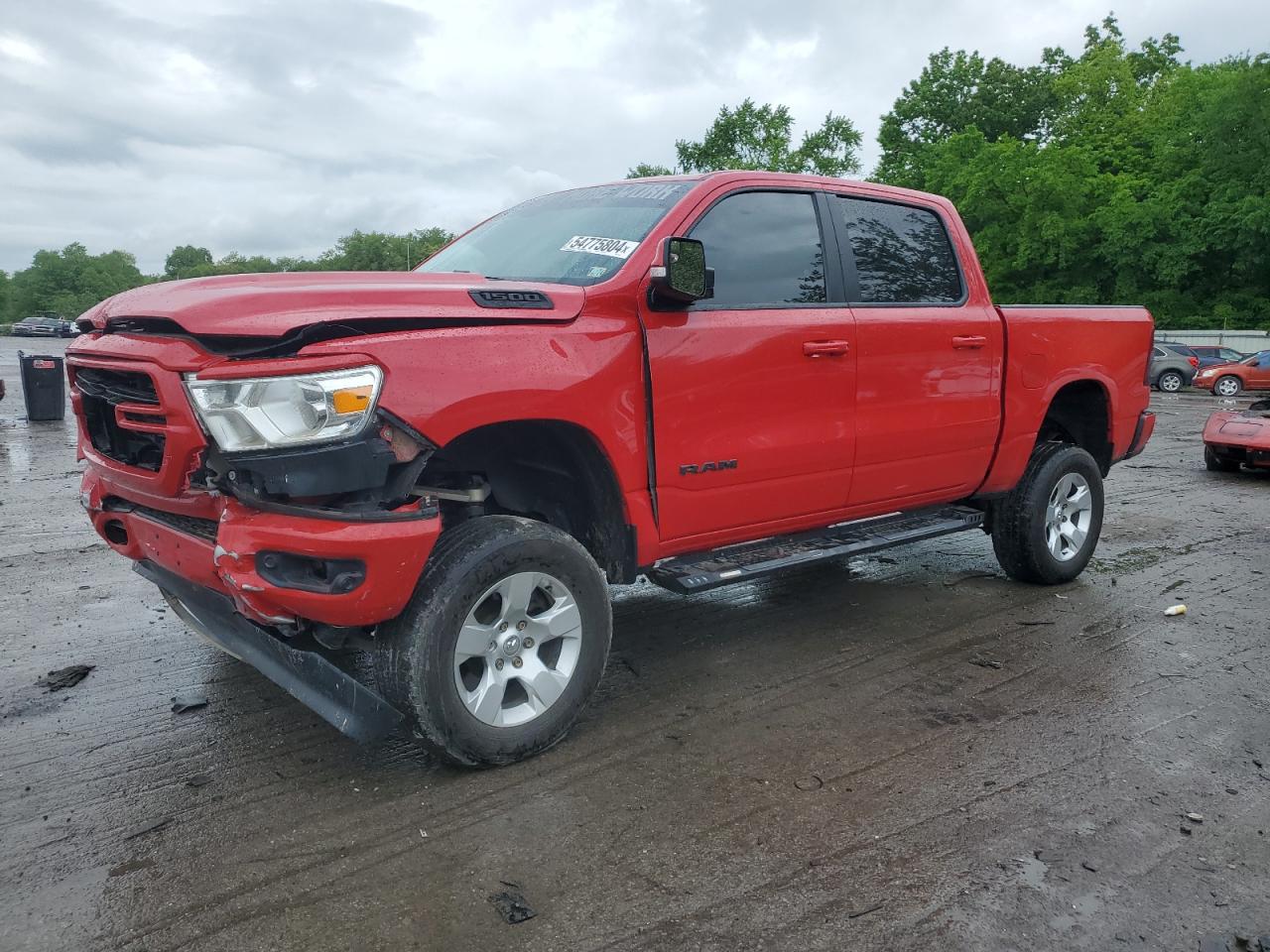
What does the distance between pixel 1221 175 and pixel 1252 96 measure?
313cm

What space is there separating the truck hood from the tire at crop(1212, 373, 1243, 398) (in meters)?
26.9

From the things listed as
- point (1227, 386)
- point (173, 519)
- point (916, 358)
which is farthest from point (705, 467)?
point (1227, 386)

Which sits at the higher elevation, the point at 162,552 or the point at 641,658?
the point at 162,552

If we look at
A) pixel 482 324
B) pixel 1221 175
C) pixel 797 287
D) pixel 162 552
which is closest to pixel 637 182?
pixel 797 287

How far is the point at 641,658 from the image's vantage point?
4512 millimetres

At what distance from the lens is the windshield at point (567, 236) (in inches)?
151

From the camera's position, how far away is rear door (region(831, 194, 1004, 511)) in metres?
4.48

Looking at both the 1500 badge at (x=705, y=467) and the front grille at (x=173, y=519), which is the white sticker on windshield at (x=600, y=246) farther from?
the front grille at (x=173, y=519)

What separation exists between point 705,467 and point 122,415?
2.08 m

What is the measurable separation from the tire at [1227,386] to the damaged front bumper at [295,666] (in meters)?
27.5

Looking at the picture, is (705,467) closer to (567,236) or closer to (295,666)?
(567,236)

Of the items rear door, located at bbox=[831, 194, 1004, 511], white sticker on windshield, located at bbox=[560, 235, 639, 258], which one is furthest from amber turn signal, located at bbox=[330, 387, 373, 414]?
rear door, located at bbox=[831, 194, 1004, 511]

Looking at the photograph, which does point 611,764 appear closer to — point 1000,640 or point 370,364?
point 370,364

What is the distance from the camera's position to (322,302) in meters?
2.96
